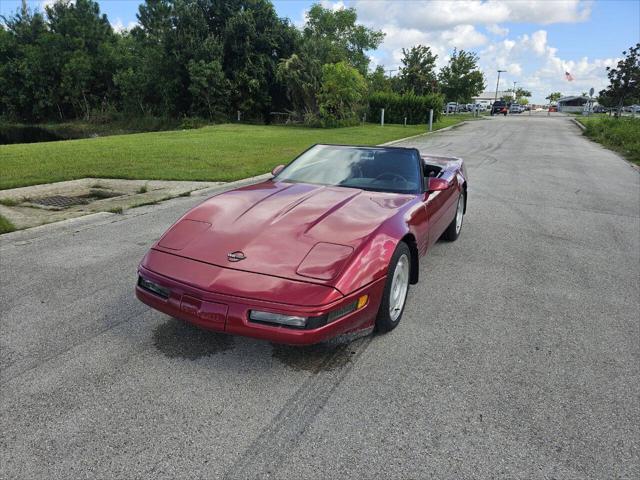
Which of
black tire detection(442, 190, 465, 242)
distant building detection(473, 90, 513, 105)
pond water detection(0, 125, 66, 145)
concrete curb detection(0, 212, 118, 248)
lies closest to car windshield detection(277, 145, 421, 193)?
black tire detection(442, 190, 465, 242)

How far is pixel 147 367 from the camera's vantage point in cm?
277

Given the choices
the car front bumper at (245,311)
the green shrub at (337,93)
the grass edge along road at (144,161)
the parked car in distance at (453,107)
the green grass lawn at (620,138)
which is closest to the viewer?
the car front bumper at (245,311)

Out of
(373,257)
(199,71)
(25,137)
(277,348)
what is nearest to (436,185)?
(373,257)

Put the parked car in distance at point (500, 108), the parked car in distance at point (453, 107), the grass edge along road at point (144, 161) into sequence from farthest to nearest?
the parked car in distance at point (453, 107), the parked car in distance at point (500, 108), the grass edge along road at point (144, 161)

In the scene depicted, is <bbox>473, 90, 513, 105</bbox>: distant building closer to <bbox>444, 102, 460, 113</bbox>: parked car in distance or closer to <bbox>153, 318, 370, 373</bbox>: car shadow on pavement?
<bbox>444, 102, 460, 113</bbox>: parked car in distance

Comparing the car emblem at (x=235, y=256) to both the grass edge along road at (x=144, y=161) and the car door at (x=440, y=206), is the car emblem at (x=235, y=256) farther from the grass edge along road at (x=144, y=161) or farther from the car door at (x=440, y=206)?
the grass edge along road at (x=144, y=161)

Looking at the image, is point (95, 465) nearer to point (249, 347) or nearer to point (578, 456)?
point (249, 347)

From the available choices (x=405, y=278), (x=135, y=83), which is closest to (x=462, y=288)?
(x=405, y=278)

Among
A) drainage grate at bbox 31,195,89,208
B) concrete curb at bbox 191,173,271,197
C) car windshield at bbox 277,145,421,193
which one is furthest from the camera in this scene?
concrete curb at bbox 191,173,271,197

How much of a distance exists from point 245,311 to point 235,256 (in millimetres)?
404

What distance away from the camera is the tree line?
1216 inches

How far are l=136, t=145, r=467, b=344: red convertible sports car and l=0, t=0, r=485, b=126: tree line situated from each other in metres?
25.4

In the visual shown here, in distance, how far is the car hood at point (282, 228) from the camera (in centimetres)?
271

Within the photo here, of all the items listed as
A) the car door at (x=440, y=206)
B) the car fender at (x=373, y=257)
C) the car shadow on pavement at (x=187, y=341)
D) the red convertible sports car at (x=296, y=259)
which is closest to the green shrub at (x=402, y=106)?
the car door at (x=440, y=206)
